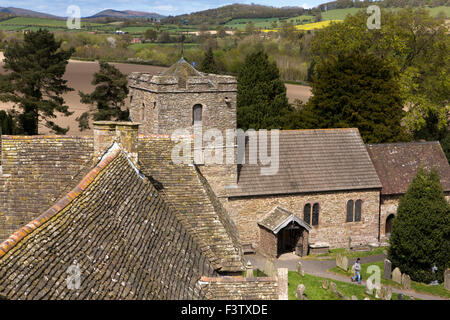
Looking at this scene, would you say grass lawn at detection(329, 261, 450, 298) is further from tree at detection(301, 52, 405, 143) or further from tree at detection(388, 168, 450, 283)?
tree at detection(301, 52, 405, 143)

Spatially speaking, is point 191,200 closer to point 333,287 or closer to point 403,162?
point 333,287

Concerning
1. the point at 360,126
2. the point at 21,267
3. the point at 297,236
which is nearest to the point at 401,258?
the point at 297,236

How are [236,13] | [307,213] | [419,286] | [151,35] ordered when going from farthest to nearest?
[236,13]
[151,35]
[307,213]
[419,286]

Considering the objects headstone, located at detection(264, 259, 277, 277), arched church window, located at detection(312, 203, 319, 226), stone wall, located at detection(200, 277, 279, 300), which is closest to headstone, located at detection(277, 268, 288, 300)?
stone wall, located at detection(200, 277, 279, 300)

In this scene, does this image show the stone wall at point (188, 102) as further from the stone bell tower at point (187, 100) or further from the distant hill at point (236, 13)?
the distant hill at point (236, 13)

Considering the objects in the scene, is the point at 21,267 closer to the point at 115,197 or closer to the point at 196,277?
the point at 115,197

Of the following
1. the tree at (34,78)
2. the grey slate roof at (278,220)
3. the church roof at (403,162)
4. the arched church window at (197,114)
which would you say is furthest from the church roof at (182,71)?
the tree at (34,78)

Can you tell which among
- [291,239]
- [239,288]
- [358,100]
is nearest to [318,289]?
[291,239]
